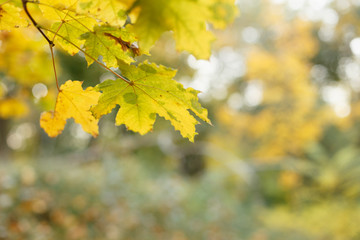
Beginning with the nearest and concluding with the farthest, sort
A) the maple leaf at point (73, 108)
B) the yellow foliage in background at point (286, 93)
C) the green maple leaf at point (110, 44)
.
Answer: the green maple leaf at point (110, 44), the maple leaf at point (73, 108), the yellow foliage in background at point (286, 93)

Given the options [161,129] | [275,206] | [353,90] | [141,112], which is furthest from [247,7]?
[141,112]

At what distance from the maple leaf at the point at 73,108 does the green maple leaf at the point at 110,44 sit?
10cm

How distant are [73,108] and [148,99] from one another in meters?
0.22

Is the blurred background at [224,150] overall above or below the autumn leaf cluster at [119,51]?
above

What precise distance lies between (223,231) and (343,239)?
A: 2.20 m

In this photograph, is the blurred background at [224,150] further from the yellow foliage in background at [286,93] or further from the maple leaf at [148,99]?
the maple leaf at [148,99]

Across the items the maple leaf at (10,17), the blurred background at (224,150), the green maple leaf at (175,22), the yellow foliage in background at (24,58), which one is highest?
the blurred background at (224,150)

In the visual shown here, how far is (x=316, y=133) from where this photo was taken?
9.52 m

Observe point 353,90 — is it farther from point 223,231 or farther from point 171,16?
point 171,16

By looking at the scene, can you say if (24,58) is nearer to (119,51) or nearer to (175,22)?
(119,51)

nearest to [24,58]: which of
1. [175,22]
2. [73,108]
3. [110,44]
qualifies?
[73,108]

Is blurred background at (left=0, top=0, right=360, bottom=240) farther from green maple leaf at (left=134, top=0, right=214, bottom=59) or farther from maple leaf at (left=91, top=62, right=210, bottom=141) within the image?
green maple leaf at (left=134, top=0, right=214, bottom=59)

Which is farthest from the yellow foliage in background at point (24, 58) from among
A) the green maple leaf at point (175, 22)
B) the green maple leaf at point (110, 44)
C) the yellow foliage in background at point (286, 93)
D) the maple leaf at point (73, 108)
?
the yellow foliage in background at point (286, 93)

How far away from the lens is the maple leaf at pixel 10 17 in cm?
64
